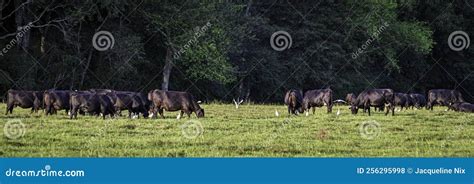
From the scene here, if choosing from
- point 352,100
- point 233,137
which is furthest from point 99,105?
point 352,100

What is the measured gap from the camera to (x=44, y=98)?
31.1 metres

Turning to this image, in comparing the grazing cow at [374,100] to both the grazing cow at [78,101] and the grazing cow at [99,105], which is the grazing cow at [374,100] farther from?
the grazing cow at [78,101]

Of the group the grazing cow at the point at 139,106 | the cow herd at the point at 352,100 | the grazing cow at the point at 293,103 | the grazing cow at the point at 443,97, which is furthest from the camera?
the grazing cow at the point at 443,97

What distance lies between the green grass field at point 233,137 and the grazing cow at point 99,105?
848 mm

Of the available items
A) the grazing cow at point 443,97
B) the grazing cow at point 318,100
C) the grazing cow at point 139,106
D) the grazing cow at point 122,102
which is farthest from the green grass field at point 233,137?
the grazing cow at point 443,97

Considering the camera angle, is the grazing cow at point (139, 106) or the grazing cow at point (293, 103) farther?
Result: the grazing cow at point (293, 103)

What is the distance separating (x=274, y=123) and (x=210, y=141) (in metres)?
6.52

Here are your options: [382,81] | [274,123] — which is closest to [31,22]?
[274,123]

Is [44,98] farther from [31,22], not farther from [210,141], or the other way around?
[31,22]

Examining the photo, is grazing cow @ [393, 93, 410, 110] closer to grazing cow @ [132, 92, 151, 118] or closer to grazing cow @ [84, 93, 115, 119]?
grazing cow @ [132, 92, 151, 118]

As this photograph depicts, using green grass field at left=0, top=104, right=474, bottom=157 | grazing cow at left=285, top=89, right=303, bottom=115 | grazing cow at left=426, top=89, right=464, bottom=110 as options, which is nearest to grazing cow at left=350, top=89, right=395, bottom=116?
grazing cow at left=285, top=89, right=303, bottom=115

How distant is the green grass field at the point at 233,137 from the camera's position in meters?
19.2

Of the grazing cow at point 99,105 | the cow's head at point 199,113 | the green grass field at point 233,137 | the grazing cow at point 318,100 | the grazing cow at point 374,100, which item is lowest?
the green grass field at point 233,137

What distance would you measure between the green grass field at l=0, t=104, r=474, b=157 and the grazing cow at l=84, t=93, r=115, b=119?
2.78ft
